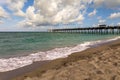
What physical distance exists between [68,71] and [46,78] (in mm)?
779

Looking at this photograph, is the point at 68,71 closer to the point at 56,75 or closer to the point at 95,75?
the point at 56,75

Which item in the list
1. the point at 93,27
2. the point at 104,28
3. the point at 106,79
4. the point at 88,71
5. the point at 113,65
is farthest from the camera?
the point at 93,27

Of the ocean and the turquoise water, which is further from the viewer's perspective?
the turquoise water

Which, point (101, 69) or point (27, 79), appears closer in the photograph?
point (27, 79)

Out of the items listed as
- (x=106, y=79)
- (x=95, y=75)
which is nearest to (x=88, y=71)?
(x=95, y=75)

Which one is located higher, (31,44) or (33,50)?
(33,50)

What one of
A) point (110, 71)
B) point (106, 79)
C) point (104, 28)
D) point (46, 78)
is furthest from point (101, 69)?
point (104, 28)

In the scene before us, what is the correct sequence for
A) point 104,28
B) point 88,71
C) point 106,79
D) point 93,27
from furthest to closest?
point 93,27, point 104,28, point 88,71, point 106,79

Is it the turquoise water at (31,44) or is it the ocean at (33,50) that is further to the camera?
the turquoise water at (31,44)

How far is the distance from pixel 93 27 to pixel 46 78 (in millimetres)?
66203

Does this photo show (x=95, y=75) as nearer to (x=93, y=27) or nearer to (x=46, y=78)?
(x=46, y=78)

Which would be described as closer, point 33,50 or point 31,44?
point 33,50

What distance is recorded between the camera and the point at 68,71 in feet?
17.0

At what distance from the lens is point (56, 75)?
193 inches
